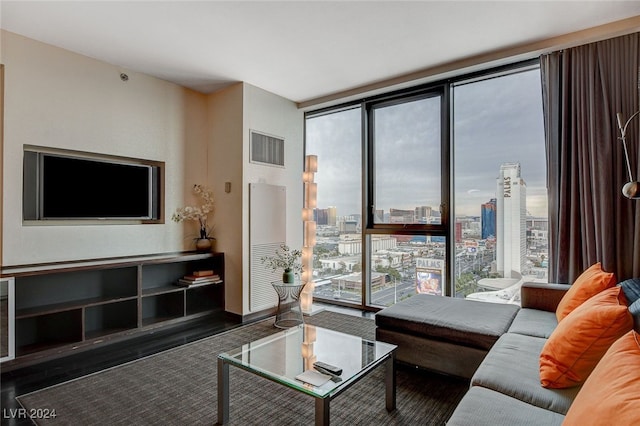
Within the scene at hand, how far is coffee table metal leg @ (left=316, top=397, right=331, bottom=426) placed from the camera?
4.95ft

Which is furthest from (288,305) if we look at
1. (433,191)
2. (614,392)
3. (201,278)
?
(614,392)

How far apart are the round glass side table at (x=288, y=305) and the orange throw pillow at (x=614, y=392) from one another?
2.91 metres

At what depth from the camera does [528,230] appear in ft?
10.5

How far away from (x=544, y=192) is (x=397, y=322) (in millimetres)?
1854

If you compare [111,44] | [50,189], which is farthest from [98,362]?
[111,44]

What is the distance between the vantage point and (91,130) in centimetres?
324

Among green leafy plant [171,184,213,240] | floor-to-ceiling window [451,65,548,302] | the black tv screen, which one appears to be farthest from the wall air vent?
floor-to-ceiling window [451,65,548,302]

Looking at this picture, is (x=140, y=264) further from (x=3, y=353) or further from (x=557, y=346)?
(x=557, y=346)

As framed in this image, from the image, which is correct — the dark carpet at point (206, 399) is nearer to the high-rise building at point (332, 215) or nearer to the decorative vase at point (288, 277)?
the decorative vase at point (288, 277)

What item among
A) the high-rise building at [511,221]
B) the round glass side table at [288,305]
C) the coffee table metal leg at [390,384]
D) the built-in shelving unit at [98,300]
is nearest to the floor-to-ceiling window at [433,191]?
the high-rise building at [511,221]

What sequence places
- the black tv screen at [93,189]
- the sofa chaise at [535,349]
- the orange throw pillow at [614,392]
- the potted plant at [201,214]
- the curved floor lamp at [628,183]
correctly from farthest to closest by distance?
the potted plant at [201,214]
the black tv screen at [93,189]
the curved floor lamp at [628,183]
the sofa chaise at [535,349]
the orange throw pillow at [614,392]

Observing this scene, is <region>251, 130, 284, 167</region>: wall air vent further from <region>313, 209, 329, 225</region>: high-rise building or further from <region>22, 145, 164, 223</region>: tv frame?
<region>22, 145, 164, 223</region>: tv frame

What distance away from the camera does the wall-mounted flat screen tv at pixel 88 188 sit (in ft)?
9.65

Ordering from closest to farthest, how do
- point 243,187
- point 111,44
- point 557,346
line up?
point 557,346 → point 111,44 → point 243,187
